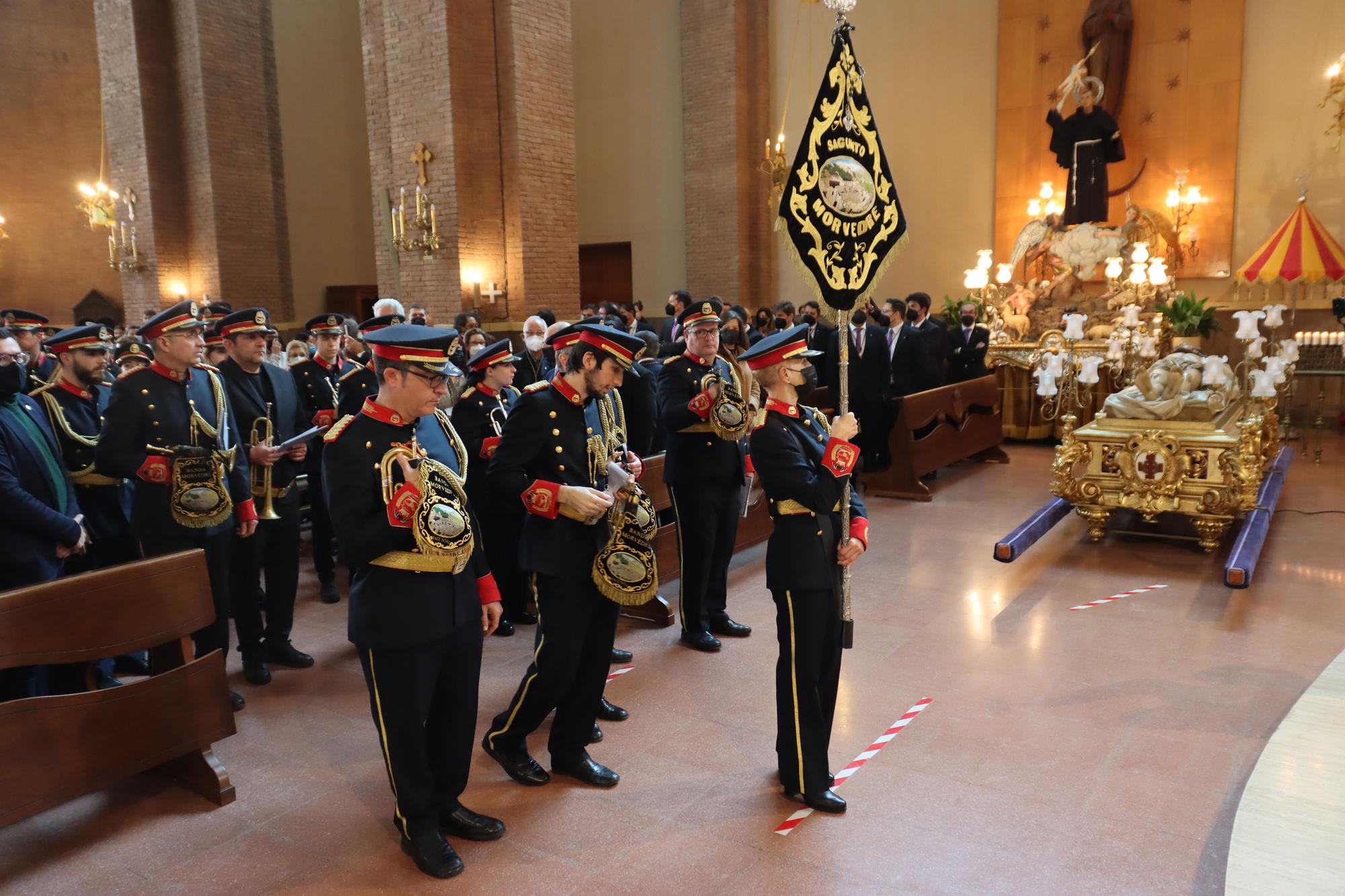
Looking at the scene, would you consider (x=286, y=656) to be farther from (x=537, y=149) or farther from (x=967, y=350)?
(x=537, y=149)

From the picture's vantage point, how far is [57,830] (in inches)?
143

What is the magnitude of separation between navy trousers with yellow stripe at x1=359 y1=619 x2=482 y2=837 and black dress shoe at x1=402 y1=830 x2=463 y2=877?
0.03m

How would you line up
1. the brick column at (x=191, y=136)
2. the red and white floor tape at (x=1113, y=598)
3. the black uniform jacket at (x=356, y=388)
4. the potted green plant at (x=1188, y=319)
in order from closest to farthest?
the black uniform jacket at (x=356, y=388), the red and white floor tape at (x=1113, y=598), the potted green plant at (x=1188, y=319), the brick column at (x=191, y=136)

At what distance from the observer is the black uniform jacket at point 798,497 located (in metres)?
3.40

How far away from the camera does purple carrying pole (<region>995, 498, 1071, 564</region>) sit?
6.25m

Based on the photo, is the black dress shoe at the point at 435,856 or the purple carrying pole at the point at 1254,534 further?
the purple carrying pole at the point at 1254,534

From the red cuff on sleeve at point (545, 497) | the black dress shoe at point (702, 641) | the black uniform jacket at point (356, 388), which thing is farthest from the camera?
the black uniform jacket at point (356, 388)

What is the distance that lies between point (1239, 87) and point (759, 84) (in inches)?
296

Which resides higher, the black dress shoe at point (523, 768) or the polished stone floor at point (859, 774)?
the black dress shoe at point (523, 768)

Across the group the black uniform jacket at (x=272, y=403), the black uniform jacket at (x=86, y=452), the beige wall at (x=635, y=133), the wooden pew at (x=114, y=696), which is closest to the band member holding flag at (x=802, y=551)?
the wooden pew at (x=114, y=696)

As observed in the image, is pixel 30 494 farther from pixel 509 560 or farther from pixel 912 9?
pixel 912 9

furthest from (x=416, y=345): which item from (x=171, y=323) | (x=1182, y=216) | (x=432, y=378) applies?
(x=1182, y=216)

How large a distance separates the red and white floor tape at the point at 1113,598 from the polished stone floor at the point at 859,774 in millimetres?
61

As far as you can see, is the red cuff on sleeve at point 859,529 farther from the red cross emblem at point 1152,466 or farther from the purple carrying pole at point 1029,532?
the red cross emblem at point 1152,466
